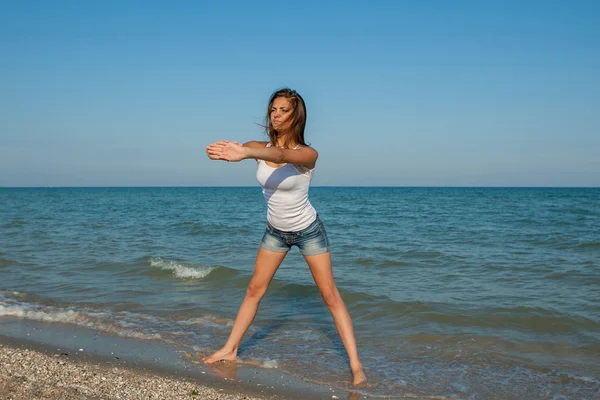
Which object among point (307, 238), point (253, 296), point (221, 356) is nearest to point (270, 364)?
point (221, 356)

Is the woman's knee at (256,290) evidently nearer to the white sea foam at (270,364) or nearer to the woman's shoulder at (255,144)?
the white sea foam at (270,364)

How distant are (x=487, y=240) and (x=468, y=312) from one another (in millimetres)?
8825

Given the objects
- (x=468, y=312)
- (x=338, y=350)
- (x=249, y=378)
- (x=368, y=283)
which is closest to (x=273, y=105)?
(x=249, y=378)

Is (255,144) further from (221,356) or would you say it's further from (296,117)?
(221,356)

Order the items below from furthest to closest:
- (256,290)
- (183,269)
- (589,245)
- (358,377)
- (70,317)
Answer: (589,245) < (183,269) < (70,317) < (256,290) < (358,377)

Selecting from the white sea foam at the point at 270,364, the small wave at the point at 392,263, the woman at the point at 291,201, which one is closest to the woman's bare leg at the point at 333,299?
the woman at the point at 291,201

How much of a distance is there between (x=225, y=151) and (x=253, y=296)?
5.96 ft

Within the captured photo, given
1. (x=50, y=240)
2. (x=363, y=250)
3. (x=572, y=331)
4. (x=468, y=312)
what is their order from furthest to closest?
(x=50, y=240) < (x=363, y=250) < (x=468, y=312) < (x=572, y=331)

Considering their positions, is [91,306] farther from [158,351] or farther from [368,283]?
[368,283]

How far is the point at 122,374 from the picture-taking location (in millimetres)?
4504

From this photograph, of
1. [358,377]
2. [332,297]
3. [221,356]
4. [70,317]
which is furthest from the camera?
[70,317]

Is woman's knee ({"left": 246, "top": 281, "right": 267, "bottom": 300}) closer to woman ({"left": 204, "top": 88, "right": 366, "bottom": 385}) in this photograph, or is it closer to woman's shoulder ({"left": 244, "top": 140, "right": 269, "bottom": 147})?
woman ({"left": 204, "top": 88, "right": 366, "bottom": 385})

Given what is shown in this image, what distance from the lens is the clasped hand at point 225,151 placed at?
10.9ft

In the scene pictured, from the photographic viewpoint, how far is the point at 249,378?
4648mm
